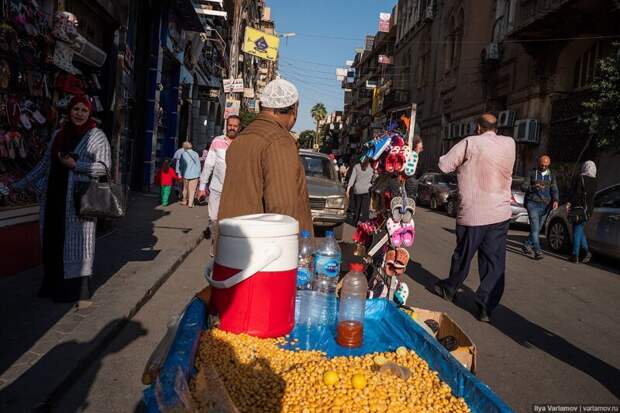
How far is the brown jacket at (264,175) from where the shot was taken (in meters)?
2.94

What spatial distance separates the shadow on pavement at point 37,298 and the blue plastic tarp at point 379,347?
1850 mm

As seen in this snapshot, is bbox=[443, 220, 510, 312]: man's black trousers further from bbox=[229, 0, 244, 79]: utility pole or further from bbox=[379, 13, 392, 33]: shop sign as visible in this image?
bbox=[379, 13, 392, 33]: shop sign

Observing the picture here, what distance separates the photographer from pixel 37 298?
15.9 feet

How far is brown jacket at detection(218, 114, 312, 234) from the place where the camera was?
Result: 2938 millimetres

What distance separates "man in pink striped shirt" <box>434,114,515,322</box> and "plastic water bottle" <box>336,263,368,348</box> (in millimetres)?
2556

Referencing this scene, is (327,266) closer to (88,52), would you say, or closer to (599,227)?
(88,52)

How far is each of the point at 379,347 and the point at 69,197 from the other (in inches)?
128

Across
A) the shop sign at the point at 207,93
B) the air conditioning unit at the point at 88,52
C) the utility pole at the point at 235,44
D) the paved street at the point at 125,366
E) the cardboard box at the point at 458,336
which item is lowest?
the paved street at the point at 125,366

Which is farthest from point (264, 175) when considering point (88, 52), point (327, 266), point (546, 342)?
point (88, 52)

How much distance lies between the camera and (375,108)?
184ft

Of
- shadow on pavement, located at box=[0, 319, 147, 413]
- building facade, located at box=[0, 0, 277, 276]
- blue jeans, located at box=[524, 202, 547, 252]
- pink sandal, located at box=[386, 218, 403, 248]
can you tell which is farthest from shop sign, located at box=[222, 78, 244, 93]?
shadow on pavement, located at box=[0, 319, 147, 413]

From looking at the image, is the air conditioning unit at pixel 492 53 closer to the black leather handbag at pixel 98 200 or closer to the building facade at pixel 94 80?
the building facade at pixel 94 80

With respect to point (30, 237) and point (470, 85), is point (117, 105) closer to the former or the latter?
point (30, 237)

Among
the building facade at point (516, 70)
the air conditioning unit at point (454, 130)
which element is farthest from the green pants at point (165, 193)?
the air conditioning unit at point (454, 130)
